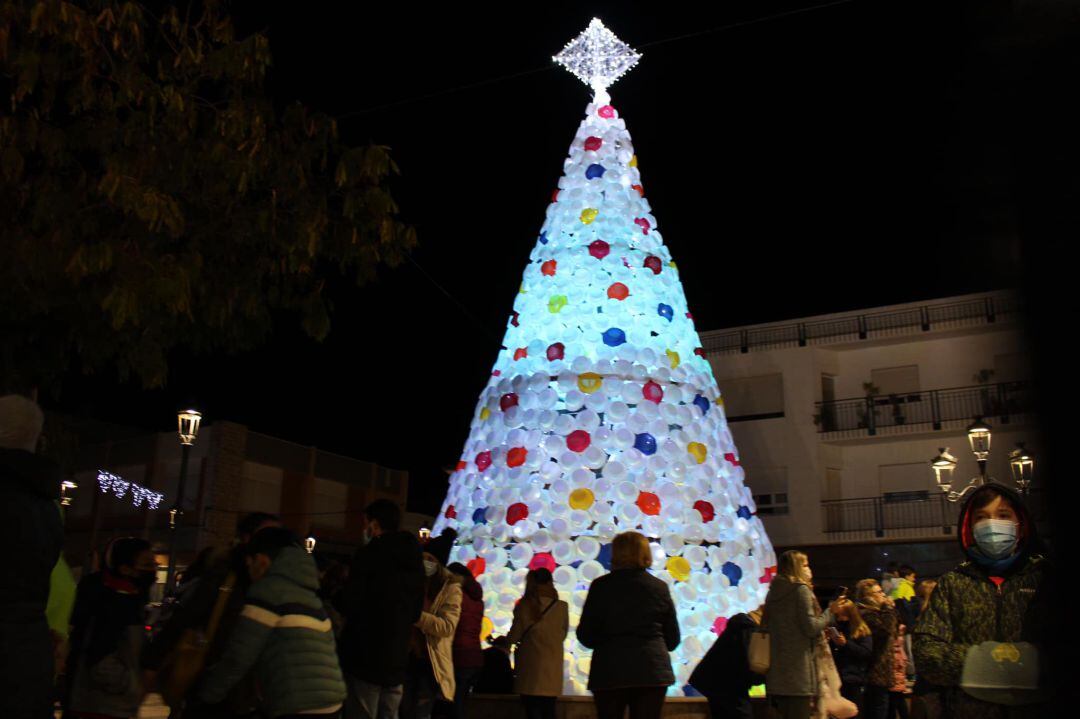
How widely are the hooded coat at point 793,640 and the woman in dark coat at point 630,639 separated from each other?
806 mm

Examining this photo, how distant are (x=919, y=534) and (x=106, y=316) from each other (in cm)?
1941

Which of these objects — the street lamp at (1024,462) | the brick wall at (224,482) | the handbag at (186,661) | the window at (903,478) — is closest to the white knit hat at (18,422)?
the handbag at (186,661)

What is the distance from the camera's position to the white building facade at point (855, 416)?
2250 cm

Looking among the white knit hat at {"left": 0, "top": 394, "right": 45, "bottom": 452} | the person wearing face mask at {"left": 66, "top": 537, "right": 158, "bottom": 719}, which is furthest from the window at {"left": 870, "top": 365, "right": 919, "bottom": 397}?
the white knit hat at {"left": 0, "top": 394, "right": 45, "bottom": 452}

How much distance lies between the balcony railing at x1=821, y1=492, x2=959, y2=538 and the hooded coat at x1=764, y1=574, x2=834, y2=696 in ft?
56.7

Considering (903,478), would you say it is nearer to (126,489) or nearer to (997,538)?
(997,538)

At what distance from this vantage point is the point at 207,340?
8359 mm

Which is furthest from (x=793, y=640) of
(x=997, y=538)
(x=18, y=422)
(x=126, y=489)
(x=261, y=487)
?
(x=126, y=489)

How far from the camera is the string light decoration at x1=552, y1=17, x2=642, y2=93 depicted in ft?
33.9

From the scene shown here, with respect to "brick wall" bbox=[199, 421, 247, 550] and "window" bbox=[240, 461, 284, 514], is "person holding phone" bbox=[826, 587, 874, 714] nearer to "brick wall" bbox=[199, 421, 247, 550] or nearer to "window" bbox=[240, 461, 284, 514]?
"brick wall" bbox=[199, 421, 247, 550]

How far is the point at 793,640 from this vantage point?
5.89 m

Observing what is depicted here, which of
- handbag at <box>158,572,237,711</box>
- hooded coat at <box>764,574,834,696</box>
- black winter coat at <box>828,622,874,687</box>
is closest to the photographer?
handbag at <box>158,572,237,711</box>

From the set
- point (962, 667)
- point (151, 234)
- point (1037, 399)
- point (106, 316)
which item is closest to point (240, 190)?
point (151, 234)

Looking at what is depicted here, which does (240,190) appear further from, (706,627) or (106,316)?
(706,627)
